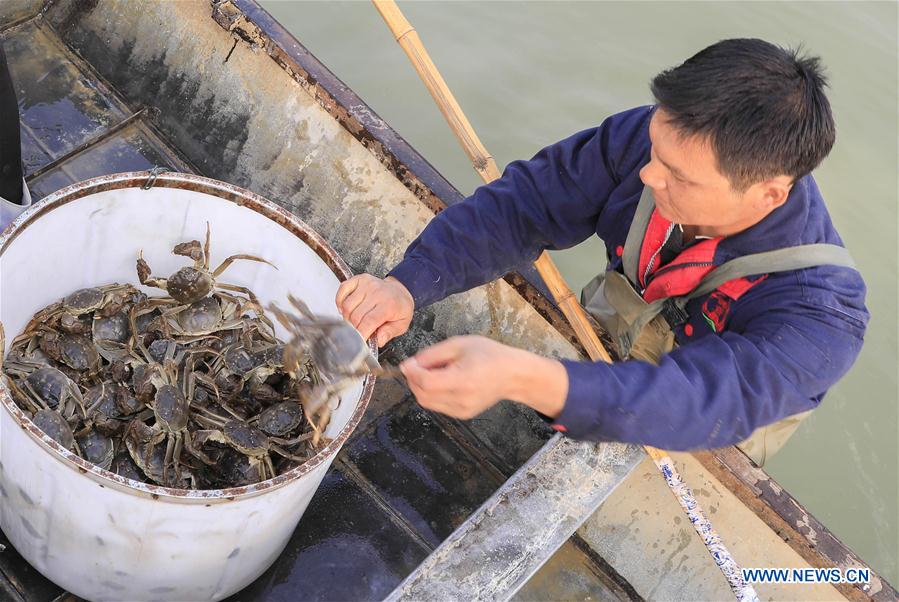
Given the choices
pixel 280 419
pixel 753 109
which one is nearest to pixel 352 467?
pixel 280 419

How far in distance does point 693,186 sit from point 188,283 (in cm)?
150

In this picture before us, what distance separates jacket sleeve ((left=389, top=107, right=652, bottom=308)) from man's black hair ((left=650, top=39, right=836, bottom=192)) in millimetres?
540

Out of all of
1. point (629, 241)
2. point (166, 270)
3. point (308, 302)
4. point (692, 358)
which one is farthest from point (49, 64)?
point (692, 358)

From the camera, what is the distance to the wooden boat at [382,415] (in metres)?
2.53

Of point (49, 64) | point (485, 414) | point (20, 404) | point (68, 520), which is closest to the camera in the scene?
point (68, 520)

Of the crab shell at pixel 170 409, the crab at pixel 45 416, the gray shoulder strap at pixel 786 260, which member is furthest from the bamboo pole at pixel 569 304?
the crab at pixel 45 416

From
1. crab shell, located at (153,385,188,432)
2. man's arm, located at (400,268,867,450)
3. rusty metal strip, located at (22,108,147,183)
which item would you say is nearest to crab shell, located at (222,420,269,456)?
crab shell, located at (153,385,188,432)

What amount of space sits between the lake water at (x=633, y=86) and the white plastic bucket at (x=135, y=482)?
2.32m

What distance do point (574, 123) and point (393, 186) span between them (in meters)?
2.29

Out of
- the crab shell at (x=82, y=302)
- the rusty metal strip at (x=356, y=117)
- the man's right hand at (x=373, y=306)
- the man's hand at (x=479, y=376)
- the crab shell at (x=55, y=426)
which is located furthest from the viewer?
the rusty metal strip at (x=356, y=117)

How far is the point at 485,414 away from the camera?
10.8 ft

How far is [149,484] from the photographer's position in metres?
2.29

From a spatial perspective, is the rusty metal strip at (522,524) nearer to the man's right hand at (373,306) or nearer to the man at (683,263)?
the man at (683,263)

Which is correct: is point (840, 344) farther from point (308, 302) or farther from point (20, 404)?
point (20, 404)
